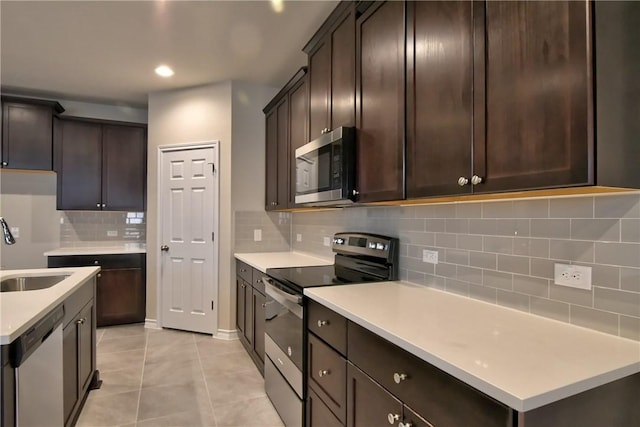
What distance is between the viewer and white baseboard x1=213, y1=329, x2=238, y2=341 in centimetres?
367

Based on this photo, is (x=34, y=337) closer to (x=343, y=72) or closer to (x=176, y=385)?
(x=176, y=385)

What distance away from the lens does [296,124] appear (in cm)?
298

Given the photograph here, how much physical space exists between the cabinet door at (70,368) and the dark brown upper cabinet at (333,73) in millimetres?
1929

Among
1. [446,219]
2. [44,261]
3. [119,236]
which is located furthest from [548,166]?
[44,261]

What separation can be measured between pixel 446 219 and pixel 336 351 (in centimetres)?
84

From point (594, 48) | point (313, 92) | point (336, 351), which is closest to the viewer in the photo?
point (594, 48)

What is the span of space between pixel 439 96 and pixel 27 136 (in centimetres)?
451

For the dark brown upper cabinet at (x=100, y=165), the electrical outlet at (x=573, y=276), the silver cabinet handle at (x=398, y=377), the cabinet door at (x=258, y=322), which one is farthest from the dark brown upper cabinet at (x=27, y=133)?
the electrical outlet at (x=573, y=276)

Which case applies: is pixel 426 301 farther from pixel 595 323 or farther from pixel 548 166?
pixel 548 166

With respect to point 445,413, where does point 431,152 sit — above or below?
above

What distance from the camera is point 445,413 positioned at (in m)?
0.96

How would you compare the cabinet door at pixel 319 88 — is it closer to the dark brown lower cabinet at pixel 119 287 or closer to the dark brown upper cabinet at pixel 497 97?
the dark brown upper cabinet at pixel 497 97

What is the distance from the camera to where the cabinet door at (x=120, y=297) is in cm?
400

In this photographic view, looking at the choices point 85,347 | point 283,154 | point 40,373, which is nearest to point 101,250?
point 85,347
